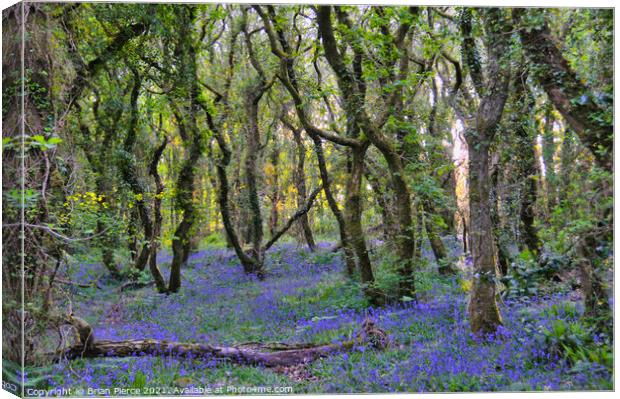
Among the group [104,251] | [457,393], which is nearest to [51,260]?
[104,251]

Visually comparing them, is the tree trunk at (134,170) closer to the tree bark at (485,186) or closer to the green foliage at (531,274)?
the tree bark at (485,186)

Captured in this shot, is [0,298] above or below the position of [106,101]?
below

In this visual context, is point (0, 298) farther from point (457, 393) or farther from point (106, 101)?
point (457, 393)

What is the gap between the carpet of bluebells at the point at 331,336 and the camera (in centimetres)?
541

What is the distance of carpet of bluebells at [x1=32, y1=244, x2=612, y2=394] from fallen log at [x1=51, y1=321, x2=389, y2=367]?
5.8 inches


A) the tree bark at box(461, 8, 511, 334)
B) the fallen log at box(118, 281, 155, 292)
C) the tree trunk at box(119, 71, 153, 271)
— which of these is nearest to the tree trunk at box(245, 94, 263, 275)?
the fallen log at box(118, 281, 155, 292)

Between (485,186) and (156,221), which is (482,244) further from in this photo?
(156,221)

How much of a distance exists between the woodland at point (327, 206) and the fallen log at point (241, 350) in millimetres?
29

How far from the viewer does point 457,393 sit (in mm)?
5344

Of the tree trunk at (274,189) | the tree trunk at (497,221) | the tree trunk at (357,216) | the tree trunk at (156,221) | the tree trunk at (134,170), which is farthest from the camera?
the tree trunk at (274,189)

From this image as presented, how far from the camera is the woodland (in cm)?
547

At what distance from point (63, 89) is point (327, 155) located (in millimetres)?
5444

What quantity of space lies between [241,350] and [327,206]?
458cm

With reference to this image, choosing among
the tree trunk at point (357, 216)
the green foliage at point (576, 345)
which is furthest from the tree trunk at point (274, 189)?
the green foliage at point (576, 345)
